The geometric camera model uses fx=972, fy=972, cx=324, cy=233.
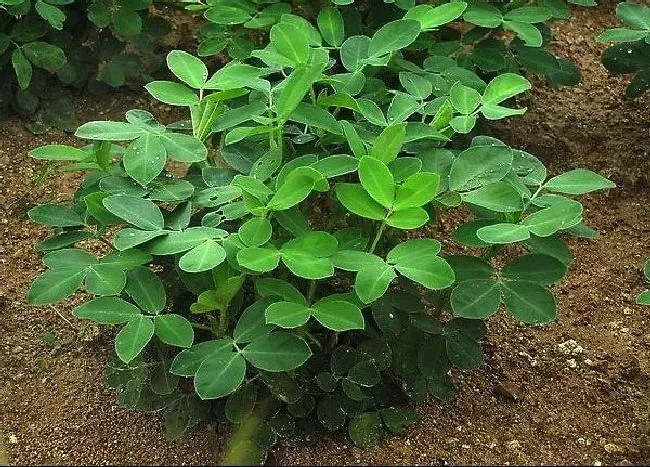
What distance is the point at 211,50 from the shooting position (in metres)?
2.42

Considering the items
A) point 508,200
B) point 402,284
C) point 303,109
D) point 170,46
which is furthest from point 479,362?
point 170,46

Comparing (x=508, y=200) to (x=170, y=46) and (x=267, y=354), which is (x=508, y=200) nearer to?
(x=267, y=354)

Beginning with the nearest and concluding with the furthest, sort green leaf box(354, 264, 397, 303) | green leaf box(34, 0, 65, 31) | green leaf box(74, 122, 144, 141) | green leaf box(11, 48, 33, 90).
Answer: green leaf box(354, 264, 397, 303), green leaf box(74, 122, 144, 141), green leaf box(34, 0, 65, 31), green leaf box(11, 48, 33, 90)

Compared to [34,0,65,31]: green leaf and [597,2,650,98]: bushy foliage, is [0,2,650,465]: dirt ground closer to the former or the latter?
[597,2,650,98]: bushy foliage

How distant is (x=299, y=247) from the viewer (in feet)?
5.17

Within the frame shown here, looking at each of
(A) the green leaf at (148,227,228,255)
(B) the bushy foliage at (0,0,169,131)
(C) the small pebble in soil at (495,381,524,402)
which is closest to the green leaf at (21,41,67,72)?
(B) the bushy foliage at (0,0,169,131)

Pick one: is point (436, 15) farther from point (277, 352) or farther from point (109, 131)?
point (277, 352)

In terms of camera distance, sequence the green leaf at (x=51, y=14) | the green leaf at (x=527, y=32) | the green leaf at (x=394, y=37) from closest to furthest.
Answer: the green leaf at (x=394, y=37) → the green leaf at (x=527, y=32) → the green leaf at (x=51, y=14)

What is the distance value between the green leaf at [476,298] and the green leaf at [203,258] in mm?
396

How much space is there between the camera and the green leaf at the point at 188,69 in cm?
183

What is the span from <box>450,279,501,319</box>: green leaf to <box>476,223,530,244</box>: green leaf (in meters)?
0.09

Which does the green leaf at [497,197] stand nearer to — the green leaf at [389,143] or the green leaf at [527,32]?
the green leaf at [389,143]

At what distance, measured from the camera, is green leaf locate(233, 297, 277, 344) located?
63.5 inches

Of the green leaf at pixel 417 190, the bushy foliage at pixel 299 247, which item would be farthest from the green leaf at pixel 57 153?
the green leaf at pixel 417 190
